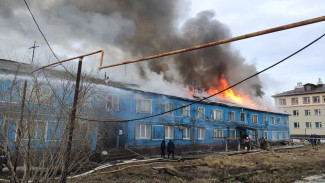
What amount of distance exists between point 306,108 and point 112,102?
Result: 47708mm

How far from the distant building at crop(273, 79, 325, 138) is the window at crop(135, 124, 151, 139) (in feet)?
135

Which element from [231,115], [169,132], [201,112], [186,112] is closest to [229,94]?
[231,115]

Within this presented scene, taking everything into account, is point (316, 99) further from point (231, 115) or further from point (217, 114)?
point (217, 114)

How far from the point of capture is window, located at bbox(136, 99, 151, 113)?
2267 cm

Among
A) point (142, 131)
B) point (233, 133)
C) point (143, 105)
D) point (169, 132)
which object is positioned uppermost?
point (143, 105)

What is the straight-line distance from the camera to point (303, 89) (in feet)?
182

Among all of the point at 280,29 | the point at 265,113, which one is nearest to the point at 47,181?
the point at 280,29

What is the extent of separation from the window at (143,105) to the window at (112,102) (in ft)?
7.35

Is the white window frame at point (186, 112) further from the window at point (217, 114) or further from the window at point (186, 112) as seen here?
the window at point (217, 114)

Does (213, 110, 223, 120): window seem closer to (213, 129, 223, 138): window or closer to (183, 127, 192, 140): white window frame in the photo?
(213, 129, 223, 138): window

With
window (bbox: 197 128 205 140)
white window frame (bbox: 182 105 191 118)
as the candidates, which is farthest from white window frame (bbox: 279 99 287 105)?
white window frame (bbox: 182 105 191 118)

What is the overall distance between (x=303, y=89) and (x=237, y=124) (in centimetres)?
3150

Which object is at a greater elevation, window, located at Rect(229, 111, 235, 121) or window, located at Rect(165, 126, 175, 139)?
window, located at Rect(229, 111, 235, 121)

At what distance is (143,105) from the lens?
23.1 m
